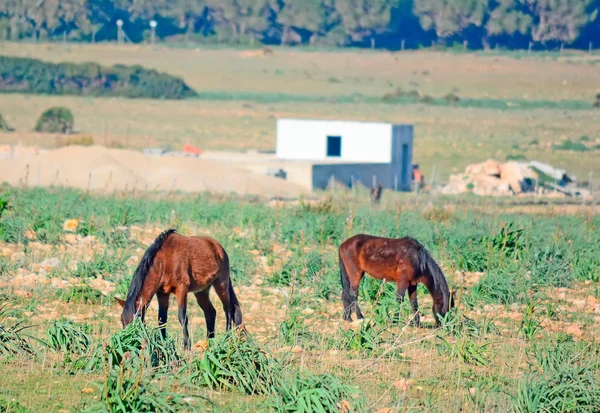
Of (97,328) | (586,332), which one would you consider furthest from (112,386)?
(586,332)

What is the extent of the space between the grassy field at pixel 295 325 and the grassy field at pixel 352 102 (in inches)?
1202

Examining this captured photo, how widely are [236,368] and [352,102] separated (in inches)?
3049

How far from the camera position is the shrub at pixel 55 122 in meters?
58.4

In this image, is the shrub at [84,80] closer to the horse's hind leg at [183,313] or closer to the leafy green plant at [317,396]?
the horse's hind leg at [183,313]

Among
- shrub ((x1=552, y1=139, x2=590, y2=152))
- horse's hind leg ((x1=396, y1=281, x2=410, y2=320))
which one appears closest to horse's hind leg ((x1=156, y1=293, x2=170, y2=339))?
horse's hind leg ((x1=396, y1=281, x2=410, y2=320))

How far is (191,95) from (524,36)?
3468cm

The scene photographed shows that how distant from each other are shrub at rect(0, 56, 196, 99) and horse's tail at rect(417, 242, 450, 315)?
74.4 m

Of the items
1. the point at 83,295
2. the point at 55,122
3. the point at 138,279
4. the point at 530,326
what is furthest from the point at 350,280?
the point at 55,122

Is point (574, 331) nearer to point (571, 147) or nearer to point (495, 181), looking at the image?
point (495, 181)

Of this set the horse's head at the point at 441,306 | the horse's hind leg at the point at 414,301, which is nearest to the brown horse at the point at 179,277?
the horse's hind leg at the point at 414,301

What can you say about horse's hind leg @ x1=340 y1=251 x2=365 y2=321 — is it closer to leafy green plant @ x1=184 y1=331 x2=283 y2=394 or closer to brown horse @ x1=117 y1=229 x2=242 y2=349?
brown horse @ x1=117 y1=229 x2=242 y2=349

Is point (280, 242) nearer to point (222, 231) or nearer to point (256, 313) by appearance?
point (222, 231)

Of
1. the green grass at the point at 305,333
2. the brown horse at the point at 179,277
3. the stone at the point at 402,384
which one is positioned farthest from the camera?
the brown horse at the point at 179,277

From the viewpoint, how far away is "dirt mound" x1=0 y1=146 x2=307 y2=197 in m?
31.8
